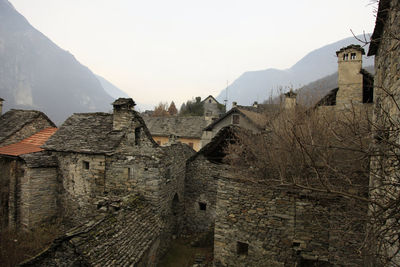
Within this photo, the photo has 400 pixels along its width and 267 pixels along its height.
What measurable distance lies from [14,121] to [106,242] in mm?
14170

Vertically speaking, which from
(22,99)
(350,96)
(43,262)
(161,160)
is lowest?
(43,262)

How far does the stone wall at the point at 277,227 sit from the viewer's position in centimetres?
557

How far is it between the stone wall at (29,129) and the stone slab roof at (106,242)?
1078 centimetres

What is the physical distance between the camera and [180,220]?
40.8 feet

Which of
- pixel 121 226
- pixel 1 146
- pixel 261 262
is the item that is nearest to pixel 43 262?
pixel 121 226

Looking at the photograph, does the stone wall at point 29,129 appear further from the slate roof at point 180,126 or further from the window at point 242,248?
the slate roof at point 180,126

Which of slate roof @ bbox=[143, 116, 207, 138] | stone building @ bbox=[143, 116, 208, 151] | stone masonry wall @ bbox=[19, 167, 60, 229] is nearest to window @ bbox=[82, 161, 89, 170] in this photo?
stone masonry wall @ bbox=[19, 167, 60, 229]

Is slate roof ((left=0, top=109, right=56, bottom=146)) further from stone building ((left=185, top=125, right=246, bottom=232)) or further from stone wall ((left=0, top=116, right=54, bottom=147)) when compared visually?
stone building ((left=185, top=125, right=246, bottom=232))

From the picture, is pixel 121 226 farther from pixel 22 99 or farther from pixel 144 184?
pixel 22 99

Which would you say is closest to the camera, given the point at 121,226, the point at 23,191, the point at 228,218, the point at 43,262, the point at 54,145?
the point at 43,262

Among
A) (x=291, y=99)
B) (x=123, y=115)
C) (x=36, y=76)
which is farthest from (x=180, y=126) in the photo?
(x=36, y=76)

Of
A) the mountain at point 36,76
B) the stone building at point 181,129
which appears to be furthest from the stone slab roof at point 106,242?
the mountain at point 36,76

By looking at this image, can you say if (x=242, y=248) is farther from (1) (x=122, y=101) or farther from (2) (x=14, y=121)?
(2) (x=14, y=121)

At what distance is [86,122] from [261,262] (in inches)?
424
